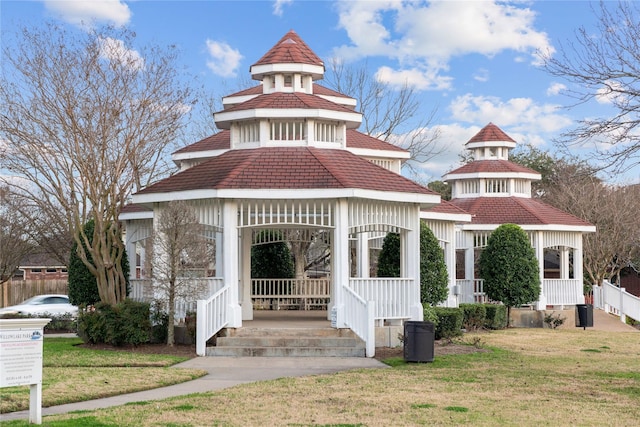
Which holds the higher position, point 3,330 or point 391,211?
point 391,211

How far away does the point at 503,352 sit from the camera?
21828mm

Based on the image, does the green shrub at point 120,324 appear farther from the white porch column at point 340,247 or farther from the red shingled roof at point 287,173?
the white porch column at point 340,247

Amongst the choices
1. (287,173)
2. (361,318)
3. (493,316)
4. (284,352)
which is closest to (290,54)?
(287,173)

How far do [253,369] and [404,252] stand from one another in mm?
6784

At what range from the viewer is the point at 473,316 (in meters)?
30.7

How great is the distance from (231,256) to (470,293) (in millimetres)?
16178

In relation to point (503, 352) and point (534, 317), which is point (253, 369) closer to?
point (503, 352)

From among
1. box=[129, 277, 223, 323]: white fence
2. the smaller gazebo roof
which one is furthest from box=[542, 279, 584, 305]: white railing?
box=[129, 277, 223, 323]: white fence

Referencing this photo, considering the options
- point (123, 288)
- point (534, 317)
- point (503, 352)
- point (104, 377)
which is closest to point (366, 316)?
point (503, 352)

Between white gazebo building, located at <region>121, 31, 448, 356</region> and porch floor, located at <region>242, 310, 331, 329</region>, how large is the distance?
71cm

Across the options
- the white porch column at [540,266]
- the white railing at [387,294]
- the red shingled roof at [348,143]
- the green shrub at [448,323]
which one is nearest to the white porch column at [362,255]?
the red shingled roof at [348,143]

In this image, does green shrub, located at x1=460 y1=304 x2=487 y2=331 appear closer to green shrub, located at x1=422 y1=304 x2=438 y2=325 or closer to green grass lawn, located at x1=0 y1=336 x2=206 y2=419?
green shrub, located at x1=422 y1=304 x2=438 y2=325

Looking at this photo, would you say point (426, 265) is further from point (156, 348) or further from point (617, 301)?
point (617, 301)

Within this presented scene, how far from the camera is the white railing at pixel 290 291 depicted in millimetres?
29395
